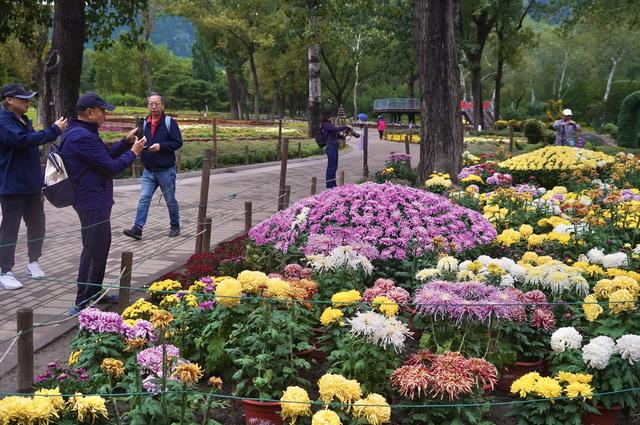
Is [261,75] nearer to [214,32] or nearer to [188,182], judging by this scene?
[214,32]

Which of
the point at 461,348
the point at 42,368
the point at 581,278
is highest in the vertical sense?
the point at 581,278

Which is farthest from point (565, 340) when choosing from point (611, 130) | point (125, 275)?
point (611, 130)

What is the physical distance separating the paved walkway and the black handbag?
0.27 m

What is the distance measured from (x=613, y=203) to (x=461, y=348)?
3767 mm

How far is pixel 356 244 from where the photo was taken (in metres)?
4.88

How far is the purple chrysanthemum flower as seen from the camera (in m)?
3.33

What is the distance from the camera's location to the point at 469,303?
341cm

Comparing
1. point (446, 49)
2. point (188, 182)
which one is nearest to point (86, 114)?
point (446, 49)

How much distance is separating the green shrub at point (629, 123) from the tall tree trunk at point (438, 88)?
13.5 metres

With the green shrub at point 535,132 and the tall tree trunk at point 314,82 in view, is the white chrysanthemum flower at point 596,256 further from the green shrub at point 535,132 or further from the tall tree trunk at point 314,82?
the tall tree trunk at point 314,82

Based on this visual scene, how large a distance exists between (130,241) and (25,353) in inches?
179

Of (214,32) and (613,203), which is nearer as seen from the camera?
(613,203)

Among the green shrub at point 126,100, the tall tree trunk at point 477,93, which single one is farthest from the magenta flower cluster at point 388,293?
the green shrub at point 126,100

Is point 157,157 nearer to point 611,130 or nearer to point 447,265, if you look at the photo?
point 447,265
